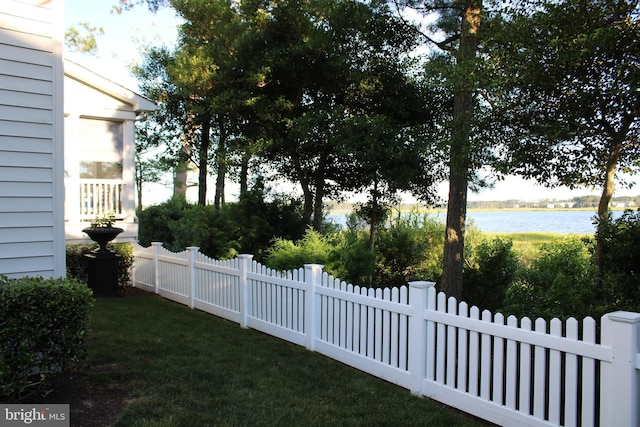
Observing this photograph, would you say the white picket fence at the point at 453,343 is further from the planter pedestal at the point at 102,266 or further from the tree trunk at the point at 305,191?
the tree trunk at the point at 305,191

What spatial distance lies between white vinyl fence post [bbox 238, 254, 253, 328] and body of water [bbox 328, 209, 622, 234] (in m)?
6.03

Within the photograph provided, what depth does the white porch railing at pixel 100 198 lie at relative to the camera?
33.6 feet

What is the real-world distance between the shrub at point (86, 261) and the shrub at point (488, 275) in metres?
7.53

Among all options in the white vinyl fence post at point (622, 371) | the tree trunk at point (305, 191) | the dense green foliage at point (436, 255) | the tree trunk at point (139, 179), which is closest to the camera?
the white vinyl fence post at point (622, 371)

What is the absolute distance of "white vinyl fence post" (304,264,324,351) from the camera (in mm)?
5637

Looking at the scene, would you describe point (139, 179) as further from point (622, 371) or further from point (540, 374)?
point (622, 371)

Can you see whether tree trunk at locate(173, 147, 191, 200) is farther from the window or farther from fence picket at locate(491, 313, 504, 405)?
fence picket at locate(491, 313, 504, 405)

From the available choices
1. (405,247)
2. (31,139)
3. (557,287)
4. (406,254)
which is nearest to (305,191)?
(405,247)

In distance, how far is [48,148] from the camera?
4629mm

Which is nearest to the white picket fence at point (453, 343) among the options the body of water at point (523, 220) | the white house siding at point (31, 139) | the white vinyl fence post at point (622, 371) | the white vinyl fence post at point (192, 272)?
the white vinyl fence post at point (622, 371)

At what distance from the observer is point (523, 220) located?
18547mm

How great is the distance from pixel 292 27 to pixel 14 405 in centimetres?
922

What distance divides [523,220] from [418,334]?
52.0 ft

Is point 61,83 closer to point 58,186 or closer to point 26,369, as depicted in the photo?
point 58,186
